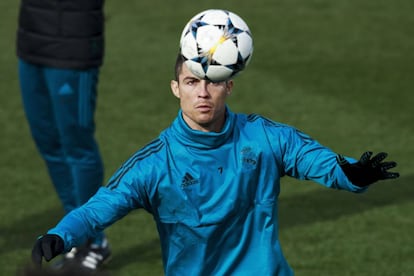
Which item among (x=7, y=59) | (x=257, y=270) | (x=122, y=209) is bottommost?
(x=7, y=59)

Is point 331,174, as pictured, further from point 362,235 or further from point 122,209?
point 362,235

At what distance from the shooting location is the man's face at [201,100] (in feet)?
15.8

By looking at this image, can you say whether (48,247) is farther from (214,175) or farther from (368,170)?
(368,170)

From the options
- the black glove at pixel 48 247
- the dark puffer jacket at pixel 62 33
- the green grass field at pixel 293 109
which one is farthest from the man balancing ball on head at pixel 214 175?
the dark puffer jacket at pixel 62 33

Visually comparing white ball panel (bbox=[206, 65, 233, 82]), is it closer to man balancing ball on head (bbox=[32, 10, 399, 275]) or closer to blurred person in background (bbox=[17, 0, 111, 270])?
man balancing ball on head (bbox=[32, 10, 399, 275])

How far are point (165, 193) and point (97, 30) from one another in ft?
8.18

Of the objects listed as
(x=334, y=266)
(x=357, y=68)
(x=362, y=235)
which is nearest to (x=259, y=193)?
(x=334, y=266)

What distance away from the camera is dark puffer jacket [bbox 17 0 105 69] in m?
6.92

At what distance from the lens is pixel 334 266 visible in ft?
23.8

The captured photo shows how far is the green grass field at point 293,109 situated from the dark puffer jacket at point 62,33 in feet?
4.51

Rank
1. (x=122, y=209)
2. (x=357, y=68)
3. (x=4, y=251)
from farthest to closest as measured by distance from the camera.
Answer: (x=357, y=68) < (x=4, y=251) < (x=122, y=209)

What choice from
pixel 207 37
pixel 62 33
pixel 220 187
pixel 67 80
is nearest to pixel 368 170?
pixel 220 187

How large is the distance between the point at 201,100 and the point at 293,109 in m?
5.96

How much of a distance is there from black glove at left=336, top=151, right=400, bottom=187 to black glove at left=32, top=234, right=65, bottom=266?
1307mm
